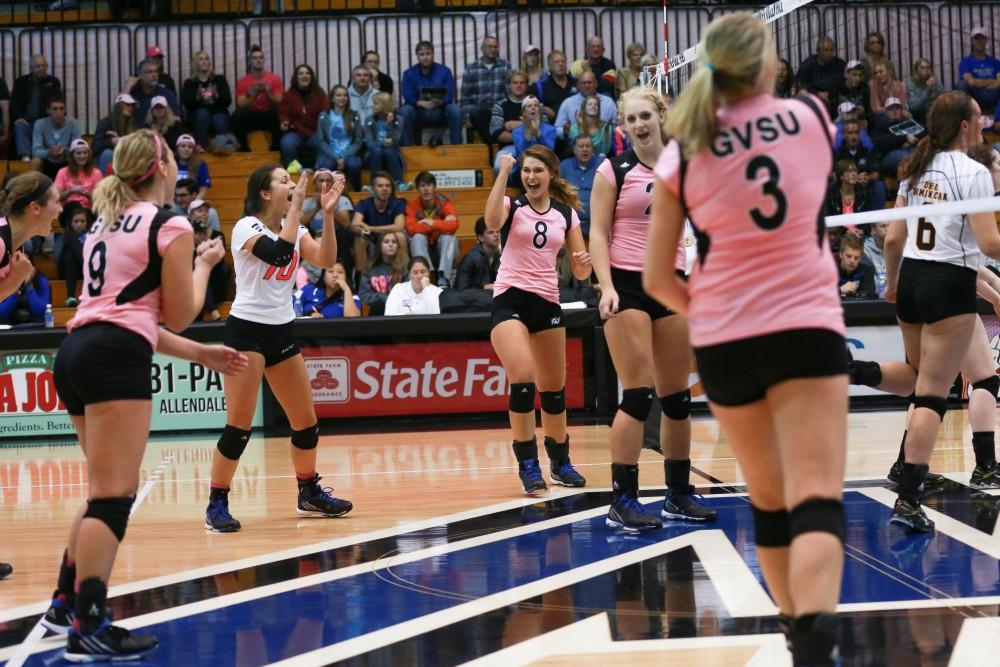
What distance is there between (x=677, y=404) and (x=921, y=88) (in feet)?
33.3

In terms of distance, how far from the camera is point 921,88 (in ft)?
47.1

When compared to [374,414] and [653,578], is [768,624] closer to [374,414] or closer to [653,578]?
[653,578]

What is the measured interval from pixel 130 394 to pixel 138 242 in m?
0.52

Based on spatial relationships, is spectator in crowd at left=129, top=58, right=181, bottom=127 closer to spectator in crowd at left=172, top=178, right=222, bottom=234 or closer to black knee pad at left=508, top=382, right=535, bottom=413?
spectator in crowd at left=172, top=178, right=222, bottom=234

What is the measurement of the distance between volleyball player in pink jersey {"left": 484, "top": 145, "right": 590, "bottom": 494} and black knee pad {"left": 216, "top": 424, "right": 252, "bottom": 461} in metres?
1.53

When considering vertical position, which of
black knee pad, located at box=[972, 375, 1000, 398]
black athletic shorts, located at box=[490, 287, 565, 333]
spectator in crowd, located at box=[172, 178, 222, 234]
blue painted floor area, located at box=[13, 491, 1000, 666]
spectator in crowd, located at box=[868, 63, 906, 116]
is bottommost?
blue painted floor area, located at box=[13, 491, 1000, 666]

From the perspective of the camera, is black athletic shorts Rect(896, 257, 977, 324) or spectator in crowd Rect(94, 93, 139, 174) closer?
black athletic shorts Rect(896, 257, 977, 324)

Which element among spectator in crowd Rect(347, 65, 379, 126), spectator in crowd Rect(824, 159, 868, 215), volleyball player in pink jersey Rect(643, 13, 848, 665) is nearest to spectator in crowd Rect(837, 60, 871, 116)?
spectator in crowd Rect(824, 159, 868, 215)

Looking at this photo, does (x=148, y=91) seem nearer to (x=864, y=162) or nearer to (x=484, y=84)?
(x=484, y=84)

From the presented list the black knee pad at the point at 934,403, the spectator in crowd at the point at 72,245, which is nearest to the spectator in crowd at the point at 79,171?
the spectator in crowd at the point at 72,245

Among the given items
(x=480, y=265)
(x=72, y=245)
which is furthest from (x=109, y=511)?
(x=72, y=245)

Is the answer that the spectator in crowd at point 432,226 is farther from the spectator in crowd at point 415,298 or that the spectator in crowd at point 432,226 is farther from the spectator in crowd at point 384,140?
the spectator in crowd at point 415,298

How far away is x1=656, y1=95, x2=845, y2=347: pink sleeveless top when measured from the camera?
2.82m

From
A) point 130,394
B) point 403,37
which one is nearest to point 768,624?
point 130,394
